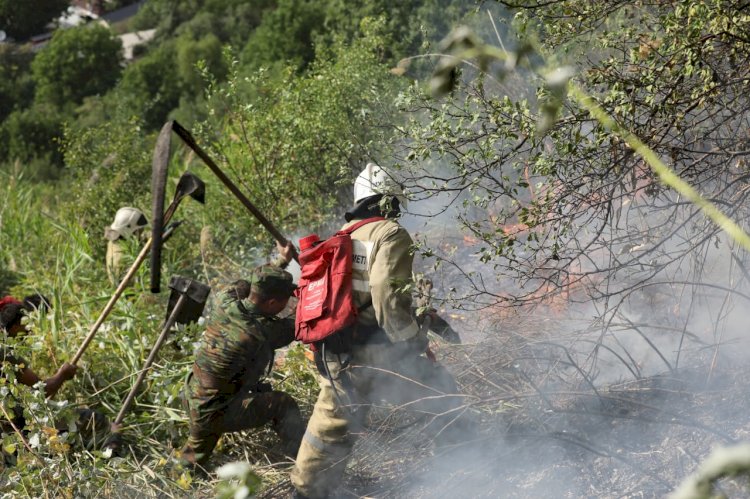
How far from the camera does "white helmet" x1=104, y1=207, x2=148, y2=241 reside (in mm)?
8594

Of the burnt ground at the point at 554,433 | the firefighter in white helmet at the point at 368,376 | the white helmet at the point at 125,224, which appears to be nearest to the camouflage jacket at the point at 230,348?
the firefighter in white helmet at the point at 368,376

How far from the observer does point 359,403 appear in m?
4.88

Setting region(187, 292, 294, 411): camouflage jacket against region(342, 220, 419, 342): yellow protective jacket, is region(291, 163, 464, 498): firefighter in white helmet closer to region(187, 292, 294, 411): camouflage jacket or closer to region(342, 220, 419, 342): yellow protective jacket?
region(342, 220, 419, 342): yellow protective jacket

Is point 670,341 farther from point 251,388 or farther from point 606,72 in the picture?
point 251,388

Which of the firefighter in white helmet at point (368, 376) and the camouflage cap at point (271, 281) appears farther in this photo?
the camouflage cap at point (271, 281)

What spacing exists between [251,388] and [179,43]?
20227 mm

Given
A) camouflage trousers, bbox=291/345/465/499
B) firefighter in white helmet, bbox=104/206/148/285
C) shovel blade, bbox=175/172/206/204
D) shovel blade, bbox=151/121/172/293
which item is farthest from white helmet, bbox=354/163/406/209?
firefighter in white helmet, bbox=104/206/148/285

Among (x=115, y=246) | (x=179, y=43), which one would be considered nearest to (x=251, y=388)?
(x=115, y=246)

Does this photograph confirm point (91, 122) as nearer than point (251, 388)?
No

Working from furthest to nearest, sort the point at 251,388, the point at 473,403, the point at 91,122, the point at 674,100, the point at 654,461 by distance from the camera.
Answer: the point at 91,122 → the point at 251,388 → the point at 473,403 → the point at 654,461 → the point at 674,100

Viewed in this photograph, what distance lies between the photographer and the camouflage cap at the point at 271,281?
17.2 ft

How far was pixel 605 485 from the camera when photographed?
4234 millimetres

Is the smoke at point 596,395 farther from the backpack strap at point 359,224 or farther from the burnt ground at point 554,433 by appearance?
the backpack strap at point 359,224

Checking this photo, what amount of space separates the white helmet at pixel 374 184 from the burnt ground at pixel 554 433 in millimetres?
1082
